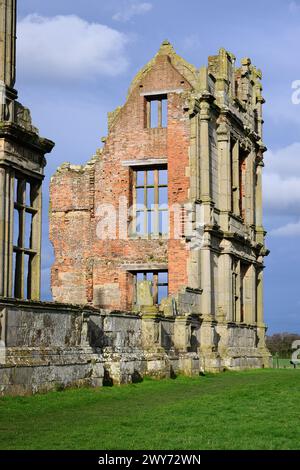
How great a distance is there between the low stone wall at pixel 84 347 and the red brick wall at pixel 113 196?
14.5 ft

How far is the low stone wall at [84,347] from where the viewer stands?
44.2 ft

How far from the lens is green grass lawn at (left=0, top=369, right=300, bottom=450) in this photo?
8555mm

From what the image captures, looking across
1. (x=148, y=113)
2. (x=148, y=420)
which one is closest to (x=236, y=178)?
(x=148, y=113)

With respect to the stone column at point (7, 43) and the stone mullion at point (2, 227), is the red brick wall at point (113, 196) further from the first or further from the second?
the stone mullion at point (2, 227)

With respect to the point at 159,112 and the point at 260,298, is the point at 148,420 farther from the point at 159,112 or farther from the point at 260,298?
the point at 260,298

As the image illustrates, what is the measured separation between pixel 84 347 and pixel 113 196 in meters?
14.9

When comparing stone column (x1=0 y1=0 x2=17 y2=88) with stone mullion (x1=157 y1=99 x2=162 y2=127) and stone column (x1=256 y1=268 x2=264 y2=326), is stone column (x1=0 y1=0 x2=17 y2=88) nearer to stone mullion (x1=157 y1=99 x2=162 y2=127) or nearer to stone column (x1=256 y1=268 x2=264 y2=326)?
stone mullion (x1=157 y1=99 x2=162 y2=127)

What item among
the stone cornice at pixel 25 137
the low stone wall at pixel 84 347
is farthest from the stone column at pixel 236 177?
the stone cornice at pixel 25 137

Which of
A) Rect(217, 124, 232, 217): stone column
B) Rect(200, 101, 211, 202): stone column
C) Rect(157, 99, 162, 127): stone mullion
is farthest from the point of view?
Rect(157, 99, 162, 127): stone mullion

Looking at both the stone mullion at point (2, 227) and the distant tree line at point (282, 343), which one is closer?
the stone mullion at point (2, 227)

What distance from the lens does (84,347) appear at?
1595 cm

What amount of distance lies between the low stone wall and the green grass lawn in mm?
455

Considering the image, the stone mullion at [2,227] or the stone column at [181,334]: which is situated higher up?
the stone mullion at [2,227]

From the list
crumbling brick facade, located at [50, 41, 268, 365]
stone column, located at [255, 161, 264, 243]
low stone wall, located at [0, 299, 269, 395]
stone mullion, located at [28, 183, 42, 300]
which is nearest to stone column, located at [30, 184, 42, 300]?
stone mullion, located at [28, 183, 42, 300]
